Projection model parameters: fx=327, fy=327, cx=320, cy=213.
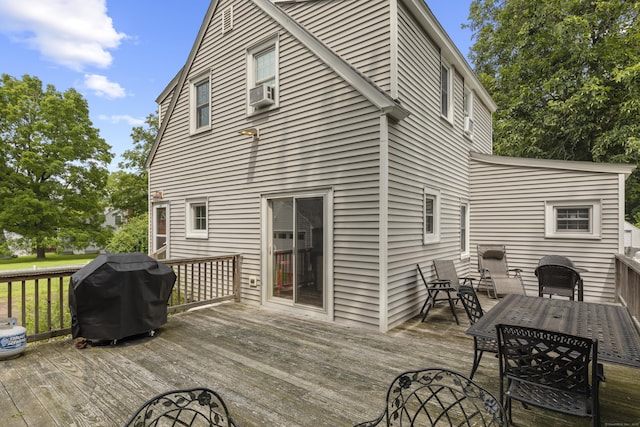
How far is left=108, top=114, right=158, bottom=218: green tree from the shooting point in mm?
21984

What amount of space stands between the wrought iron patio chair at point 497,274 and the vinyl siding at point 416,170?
0.58 m

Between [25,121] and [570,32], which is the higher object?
[570,32]

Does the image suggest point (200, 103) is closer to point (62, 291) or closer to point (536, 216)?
point (62, 291)

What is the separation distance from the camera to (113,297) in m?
3.95

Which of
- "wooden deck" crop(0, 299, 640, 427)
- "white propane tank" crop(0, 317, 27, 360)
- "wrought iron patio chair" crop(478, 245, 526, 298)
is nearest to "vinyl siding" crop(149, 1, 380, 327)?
"wooden deck" crop(0, 299, 640, 427)

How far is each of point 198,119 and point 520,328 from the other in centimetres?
755

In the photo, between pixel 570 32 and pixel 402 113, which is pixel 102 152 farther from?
pixel 570 32

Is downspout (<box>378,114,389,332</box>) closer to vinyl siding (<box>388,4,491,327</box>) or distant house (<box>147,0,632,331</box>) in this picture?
distant house (<box>147,0,632,331</box>)

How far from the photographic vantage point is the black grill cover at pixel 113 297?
3.87 m

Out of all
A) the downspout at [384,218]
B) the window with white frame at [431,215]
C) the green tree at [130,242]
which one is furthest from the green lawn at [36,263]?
the window with white frame at [431,215]

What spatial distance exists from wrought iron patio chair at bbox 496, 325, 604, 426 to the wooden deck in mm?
581

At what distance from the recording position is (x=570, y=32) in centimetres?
1198

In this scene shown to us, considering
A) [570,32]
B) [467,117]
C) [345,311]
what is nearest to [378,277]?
[345,311]

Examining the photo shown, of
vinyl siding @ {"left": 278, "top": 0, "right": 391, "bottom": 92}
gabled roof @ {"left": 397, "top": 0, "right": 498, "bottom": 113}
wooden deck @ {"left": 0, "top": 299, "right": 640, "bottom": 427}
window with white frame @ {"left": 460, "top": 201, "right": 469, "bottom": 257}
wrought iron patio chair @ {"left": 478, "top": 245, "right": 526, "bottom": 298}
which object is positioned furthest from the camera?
window with white frame @ {"left": 460, "top": 201, "right": 469, "bottom": 257}
